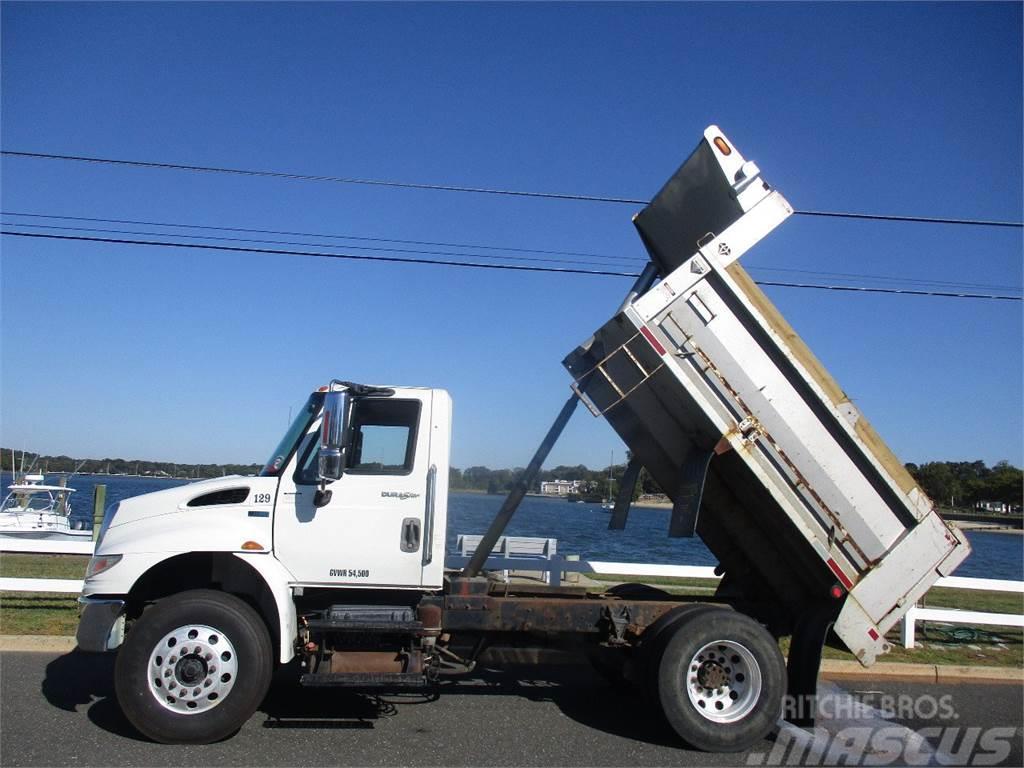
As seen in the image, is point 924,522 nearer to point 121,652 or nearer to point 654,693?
point 654,693

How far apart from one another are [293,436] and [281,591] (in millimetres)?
1153

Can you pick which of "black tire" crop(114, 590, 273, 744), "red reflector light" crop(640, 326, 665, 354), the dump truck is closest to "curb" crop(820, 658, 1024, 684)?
the dump truck

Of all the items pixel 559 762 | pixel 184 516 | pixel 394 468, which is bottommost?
pixel 559 762

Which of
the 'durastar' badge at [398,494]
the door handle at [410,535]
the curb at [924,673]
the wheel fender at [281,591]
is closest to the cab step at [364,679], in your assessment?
the wheel fender at [281,591]

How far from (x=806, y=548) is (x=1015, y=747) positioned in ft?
6.98

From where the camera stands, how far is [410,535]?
6125 millimetres

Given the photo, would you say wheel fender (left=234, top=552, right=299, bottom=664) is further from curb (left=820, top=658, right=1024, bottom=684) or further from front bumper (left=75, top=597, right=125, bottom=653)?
curb (left=820, top=658, right=1024, bottom=684)

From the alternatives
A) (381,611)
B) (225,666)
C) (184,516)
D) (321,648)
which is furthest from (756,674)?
(184,516)

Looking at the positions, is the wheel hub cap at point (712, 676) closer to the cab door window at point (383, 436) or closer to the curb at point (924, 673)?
the cab door window at point (383, 436)

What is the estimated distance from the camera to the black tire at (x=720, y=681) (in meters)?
5.86

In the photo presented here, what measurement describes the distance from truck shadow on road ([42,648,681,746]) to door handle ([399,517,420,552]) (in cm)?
132

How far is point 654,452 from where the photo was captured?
7.02 m

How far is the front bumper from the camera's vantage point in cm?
570

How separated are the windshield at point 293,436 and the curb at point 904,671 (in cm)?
356
